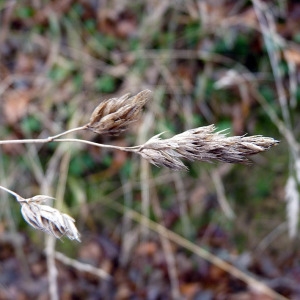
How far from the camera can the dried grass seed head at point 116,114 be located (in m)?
0.74

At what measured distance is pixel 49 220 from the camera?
727mm

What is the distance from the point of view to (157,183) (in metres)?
2.40

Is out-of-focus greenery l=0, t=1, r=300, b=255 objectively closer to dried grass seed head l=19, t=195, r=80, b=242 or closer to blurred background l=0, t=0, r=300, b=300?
blurred background l=0, t=0, r=300, b=300

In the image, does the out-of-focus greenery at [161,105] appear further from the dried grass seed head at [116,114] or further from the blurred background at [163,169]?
the dried grass seed head at [116,114]

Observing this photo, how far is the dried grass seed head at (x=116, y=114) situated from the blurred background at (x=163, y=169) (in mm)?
1562

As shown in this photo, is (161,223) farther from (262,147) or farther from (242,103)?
(262,147)

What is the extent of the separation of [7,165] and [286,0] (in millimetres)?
1416

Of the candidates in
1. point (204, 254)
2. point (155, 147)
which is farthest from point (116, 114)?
point (204, 254)

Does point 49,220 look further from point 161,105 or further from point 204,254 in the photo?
point 161,105

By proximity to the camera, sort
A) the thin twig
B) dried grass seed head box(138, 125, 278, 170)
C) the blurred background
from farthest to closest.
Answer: the blurred background
the thin twig
dried grass seed head box(138, 125, 278, 170)

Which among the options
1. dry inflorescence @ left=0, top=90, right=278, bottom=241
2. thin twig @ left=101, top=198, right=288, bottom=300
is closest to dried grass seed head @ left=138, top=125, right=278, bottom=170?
dry inflorescence @ left=0, top=90, right=278, bottom=241

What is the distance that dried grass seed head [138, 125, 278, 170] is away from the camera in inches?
26.8

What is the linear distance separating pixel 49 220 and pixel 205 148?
0.22 metres

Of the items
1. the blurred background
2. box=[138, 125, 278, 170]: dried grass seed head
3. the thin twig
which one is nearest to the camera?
box=[138, 125, 278, 170]: dried grass seed head
